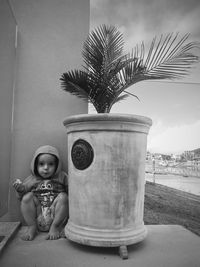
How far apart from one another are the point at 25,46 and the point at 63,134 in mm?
914

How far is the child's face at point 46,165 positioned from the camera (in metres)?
1.99

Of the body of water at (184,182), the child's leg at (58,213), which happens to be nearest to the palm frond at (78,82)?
the child's leg at (58,213)

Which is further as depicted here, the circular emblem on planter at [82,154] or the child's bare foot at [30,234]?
the child's bare foot at [30,234]

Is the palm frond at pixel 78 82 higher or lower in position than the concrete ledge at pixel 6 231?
higher

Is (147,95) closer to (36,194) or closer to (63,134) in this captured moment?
(63,134)

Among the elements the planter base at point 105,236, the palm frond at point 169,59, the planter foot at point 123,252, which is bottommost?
the planter foot at point 123,252

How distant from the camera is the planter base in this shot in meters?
1.55

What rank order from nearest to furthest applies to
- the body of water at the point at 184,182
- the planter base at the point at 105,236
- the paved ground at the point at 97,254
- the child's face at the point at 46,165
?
the paved ground at the point at 97,254
the planter base at the point at 105,236
the child's face at the point at 46,165
the body of water at the point at 184,182

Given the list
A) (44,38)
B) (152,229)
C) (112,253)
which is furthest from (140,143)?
(44,38)

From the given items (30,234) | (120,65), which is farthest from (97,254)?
(120,65)

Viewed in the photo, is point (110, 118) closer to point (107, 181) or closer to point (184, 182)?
point (107, 181)

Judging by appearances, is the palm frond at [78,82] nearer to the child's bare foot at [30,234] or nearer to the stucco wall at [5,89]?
the stucco wall at [5,89]

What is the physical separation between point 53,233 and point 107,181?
2.06ft

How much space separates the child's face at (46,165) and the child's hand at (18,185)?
178 mm
